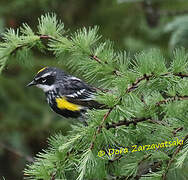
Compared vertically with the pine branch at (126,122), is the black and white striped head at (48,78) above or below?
above

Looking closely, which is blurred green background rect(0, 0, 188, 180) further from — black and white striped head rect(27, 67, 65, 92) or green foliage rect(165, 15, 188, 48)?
black and white striped head rect(27, 67, 65, 92)

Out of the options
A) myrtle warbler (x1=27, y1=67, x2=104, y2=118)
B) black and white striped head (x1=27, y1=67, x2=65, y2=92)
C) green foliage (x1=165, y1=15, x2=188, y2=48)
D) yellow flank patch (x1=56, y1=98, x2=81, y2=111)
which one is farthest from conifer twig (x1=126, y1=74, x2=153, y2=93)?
green foliage (x1=165, y1=15, x2=188, y2=48)

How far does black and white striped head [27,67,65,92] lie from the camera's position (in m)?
3.38

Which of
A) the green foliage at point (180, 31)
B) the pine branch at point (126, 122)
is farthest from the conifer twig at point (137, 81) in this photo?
the green foliage at point (180, 31)

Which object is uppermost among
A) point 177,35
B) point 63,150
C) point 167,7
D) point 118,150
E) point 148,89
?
point 167,7

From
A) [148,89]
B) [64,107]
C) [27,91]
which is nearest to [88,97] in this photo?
[64,107]

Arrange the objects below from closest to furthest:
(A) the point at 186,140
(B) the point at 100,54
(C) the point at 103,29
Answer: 1. (A) the point at 186,140
2. (B) the point at 100,54
3. (C) the point at 103,29

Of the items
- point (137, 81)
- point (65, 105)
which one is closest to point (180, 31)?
point (65, 105)

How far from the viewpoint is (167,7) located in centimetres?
511

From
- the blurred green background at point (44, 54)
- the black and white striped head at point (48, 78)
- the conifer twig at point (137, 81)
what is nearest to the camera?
the conifer twig at point (137, 81)

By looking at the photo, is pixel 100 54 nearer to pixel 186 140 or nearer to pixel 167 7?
pixel 186 140

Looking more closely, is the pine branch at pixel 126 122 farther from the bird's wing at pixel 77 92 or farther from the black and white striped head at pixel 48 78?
the black and white striped head at pixel 48 78

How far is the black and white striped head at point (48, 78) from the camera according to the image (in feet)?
11.1

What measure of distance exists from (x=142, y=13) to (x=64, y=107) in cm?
251
